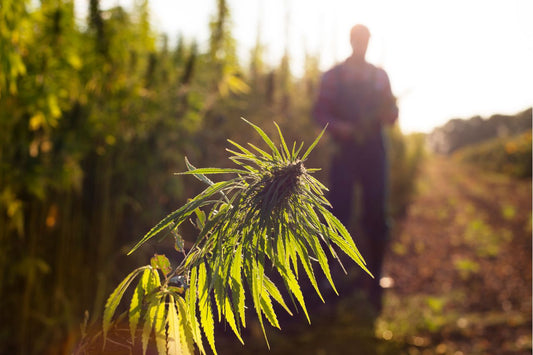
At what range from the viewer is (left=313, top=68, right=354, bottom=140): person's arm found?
10.6 feet

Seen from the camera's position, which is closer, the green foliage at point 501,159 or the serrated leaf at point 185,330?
the serrated leaf at point 185,330

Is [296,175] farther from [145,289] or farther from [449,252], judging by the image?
[449,252]

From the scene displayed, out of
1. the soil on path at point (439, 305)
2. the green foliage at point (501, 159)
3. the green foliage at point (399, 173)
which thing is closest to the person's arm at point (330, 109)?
the soil on path at point (439, 305)

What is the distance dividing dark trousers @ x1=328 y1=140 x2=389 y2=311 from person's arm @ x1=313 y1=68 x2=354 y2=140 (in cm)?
33

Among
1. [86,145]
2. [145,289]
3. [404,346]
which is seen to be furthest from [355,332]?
[145,289]

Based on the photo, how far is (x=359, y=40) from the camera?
2863 millimetres

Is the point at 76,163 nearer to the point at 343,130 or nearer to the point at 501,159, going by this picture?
the point at 343,130

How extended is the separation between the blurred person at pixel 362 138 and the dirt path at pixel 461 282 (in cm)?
58

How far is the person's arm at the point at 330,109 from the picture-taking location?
3246 millimetres

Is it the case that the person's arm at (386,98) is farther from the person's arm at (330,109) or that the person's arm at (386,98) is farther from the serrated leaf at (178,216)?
the serrated leaf at (178,216)

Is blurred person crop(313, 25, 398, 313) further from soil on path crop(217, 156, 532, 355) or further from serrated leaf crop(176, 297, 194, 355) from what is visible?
serrated leaf crop(176, 297, 194, 355)

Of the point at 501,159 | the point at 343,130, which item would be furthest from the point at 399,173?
the point at 501,159

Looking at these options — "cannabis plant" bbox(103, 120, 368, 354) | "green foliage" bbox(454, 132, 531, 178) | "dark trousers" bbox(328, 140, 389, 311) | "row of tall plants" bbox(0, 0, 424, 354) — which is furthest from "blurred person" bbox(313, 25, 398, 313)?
"green foliage" bbox(454, 132, 531, 178)

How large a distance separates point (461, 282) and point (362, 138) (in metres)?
2.52
